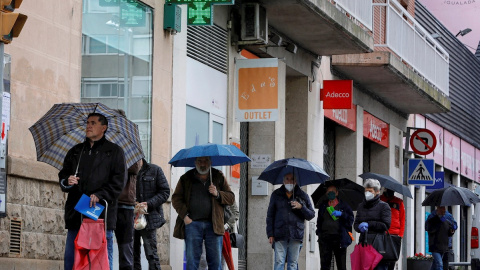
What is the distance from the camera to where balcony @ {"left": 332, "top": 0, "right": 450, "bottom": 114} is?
82.7 ft

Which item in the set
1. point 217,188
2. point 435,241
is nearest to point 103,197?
point 217,188

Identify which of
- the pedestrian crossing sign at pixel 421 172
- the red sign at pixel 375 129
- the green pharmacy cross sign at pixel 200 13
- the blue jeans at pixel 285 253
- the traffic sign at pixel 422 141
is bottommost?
the blue jeans at pixel 285 253

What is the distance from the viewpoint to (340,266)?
1770 centimetres

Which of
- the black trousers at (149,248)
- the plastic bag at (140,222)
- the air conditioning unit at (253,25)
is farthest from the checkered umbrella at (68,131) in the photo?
the air conditioning unit at (253,25)

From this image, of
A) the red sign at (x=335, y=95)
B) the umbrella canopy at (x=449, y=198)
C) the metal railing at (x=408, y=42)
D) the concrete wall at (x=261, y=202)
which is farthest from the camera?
the metal railing at (x=408, y=42)

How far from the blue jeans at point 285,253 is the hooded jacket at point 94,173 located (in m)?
5.07

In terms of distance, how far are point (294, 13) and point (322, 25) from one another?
43.3 inches

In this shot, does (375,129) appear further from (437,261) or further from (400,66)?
(437,261)

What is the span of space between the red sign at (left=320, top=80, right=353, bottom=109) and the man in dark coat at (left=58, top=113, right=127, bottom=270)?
520 inches

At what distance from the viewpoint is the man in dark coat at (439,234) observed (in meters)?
22.4

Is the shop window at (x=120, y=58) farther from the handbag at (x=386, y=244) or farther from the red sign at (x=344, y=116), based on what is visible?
the red sign at (x=344, y=116)


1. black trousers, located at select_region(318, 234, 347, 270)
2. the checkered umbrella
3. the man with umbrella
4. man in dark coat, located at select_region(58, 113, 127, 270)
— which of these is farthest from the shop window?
black trousers, located at select_region(318, 234, 347, 270)

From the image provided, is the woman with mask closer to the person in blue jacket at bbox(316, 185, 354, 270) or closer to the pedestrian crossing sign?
the person in blue jacket at bbox(316, 185, 354, 270)

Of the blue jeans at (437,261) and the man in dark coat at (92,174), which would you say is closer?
the man in dark coat at (92,174)
